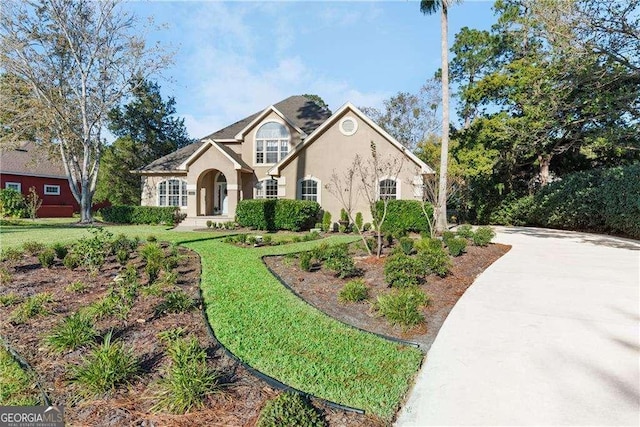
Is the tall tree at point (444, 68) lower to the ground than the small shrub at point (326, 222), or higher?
higher

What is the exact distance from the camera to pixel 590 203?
15.1m

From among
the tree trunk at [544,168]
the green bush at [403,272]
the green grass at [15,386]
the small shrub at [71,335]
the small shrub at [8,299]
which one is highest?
the tree trunk at [544,168]

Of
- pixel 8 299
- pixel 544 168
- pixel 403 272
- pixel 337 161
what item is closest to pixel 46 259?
pixel 8 299

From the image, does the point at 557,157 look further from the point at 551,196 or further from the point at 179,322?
the point at 179,322

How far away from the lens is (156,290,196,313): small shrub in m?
4.48

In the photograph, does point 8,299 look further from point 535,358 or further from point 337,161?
point 337,161

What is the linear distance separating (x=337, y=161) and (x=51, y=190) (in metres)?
25.7

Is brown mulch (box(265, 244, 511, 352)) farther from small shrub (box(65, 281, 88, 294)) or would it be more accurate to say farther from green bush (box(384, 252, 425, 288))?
small shrub (box(65, 281, 88, 294))

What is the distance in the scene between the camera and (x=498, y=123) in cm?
1844

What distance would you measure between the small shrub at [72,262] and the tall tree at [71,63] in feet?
52.8

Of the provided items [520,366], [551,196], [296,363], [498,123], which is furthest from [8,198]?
[551,196]

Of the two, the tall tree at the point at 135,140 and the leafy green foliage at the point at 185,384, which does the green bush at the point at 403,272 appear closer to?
the leafy green foliage at the point at 185,384
